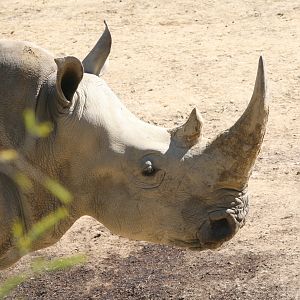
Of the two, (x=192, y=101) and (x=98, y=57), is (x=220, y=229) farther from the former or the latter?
(x=192, y=101)

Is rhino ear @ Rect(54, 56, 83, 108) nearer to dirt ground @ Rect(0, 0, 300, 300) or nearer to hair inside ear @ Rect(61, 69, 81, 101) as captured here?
hair inside ear @ Rect(61, 69, 81, 101)

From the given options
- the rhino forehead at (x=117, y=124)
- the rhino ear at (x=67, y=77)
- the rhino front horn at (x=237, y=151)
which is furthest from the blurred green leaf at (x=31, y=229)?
the rhino front horn at (x=237, y=151)

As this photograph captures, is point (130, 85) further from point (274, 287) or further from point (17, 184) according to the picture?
point (17, 184)

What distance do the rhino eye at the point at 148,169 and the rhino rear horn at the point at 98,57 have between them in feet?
2.25

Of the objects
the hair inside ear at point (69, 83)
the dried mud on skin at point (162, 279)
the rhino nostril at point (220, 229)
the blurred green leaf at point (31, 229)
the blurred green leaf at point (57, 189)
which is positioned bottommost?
the rhino nostril at point (220, 229)

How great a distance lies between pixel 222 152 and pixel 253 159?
0.14 metres

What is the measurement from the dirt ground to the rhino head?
207 cm

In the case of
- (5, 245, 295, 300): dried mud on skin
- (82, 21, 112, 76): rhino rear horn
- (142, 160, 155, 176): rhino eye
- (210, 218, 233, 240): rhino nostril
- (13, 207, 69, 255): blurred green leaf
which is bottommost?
(210, 218, 233, 240): rhino nostril

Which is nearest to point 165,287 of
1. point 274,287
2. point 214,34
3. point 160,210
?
point 274,287

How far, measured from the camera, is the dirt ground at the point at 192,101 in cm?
745

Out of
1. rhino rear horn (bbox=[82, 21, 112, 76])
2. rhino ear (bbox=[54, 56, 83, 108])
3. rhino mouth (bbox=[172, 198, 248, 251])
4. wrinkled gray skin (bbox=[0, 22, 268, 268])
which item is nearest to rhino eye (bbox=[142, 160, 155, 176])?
wrinkled gray skin (bbox=[0, 22, 268, 268])

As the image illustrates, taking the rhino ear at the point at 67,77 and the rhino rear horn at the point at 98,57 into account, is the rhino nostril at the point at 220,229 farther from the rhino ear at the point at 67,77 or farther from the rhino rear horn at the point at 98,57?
the rhino rear horn at the point at 98,57

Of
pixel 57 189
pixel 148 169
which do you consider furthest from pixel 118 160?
pixel 57 189

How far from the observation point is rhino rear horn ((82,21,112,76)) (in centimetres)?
567
